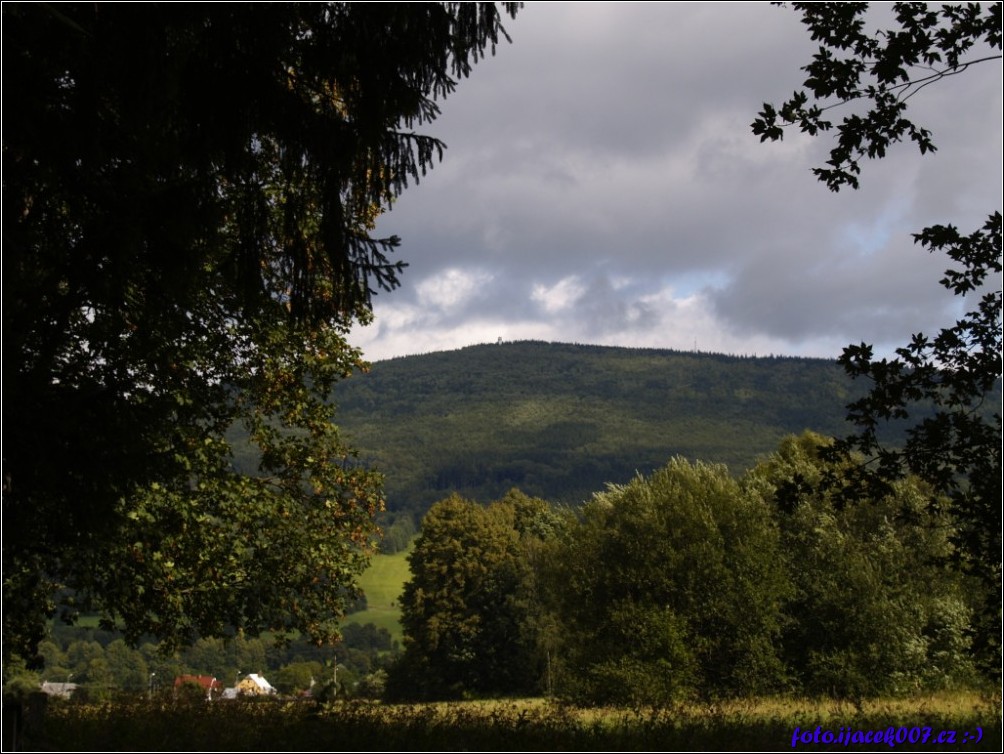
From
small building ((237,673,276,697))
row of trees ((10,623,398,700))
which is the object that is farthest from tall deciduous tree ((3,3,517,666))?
row of trees ((10,623,398,700))

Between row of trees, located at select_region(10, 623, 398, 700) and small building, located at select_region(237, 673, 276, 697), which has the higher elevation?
row of trees, located at select_region(10, 623, 398, 700)

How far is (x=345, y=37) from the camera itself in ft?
28.8

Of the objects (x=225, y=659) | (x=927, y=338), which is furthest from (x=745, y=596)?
(x=225, y=659)

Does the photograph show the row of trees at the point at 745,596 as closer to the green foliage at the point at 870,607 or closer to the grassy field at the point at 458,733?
the green foliage at the point at 870,607

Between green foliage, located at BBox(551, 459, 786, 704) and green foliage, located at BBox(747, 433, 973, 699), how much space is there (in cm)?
134

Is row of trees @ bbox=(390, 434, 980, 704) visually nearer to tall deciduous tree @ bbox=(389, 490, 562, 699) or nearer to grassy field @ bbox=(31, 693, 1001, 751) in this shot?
grassy field @ bbox=(31, 693, 1001, 751)

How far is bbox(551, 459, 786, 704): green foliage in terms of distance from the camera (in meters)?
34.6

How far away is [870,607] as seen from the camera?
121 ft

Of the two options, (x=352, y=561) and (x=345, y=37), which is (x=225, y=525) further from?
(x=345, y=37)

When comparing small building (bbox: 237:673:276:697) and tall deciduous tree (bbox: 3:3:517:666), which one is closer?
tall deciduous tree (bbox: 3:3:517:666)

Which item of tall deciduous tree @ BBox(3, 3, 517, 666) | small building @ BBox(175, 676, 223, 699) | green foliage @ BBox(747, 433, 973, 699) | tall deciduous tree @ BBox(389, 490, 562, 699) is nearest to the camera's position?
tall deciduous tree @ BBox(3, 3, 517, 666)

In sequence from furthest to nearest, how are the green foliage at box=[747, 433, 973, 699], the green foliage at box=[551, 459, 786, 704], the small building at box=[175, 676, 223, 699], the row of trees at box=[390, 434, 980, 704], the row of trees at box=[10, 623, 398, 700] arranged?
the row of trees at box=[10, 623, 398, 700] < the green foliage at box=[747, 433, 973, 699] < the row of trees at box=[390, 434, 980, 704] < the green foliage at box=[551, 459, 786, 704] < the small building at box=[175, 676, 223, 699]

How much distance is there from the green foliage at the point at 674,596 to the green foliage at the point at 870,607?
4.41 ft

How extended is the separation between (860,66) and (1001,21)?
1302mm
